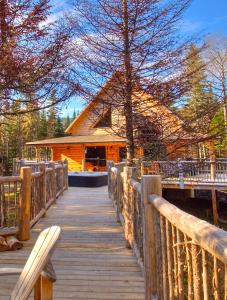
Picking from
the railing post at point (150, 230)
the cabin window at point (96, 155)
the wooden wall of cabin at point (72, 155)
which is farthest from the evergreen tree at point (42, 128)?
the railing post at point (150, 230)

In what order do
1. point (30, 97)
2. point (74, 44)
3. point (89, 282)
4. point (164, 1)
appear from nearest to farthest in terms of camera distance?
point (89, 282)
point (30, 97)
point (74, 44)
point (164, 1)

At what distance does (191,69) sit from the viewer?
25.2 feet

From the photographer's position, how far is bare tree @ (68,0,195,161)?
7.70 meters

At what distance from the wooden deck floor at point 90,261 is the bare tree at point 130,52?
2420 millimetres

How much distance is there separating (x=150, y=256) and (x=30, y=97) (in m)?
4.87

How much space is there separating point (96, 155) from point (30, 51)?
17.3 meters

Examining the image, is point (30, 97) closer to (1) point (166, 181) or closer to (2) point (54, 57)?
(2) point (54, 57)

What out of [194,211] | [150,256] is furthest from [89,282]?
[194,211]

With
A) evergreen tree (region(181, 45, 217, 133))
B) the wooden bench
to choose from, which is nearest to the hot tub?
evergreen tree (region(181, 45, 217, 133))

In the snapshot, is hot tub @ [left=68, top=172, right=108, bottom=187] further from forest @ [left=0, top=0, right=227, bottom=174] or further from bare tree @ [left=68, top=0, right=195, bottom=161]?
bare tree @ [left=68, top=0, right=195, bottom=161]

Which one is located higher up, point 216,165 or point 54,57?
point 54,57

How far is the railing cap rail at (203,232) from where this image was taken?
118cm

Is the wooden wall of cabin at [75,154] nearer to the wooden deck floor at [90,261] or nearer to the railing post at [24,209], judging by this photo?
the wooden deck floor at [90,261]

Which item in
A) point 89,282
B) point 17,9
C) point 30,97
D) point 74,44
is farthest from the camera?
point 74,44
